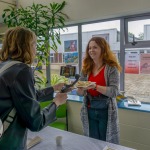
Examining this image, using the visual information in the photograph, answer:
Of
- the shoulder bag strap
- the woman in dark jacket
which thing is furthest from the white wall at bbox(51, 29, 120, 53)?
the shoulder bag strap

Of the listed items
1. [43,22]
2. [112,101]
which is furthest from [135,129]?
[43,22]

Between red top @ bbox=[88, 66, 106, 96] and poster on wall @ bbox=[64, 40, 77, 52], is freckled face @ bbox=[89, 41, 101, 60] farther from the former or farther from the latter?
poster on wall @ bbox=[64, 40, 77, 52]

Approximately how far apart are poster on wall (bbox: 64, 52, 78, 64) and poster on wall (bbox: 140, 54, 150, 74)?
43.5 inches

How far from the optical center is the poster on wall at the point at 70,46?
10.00 feet

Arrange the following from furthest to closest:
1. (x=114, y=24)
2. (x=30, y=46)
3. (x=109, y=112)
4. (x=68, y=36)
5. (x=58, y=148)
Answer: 1. (x=68, y=36)
2. (x=114, y=24)
3. (x=109, y=112)
4. (x=58, y=148)
5. (x=30, y=46)

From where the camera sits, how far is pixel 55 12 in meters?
2.69

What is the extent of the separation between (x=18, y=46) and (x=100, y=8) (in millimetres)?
1762

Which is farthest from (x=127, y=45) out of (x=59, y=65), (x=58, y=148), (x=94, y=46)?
(x=58, y=148)

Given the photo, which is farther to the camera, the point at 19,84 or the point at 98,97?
the point at 98,97

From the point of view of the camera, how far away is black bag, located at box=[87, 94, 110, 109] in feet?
5.82

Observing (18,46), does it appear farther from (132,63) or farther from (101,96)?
(132,63)

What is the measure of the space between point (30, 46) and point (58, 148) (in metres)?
0.74

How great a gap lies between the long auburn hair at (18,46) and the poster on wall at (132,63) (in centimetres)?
183

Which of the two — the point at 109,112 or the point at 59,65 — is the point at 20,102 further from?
the point at 59,65
